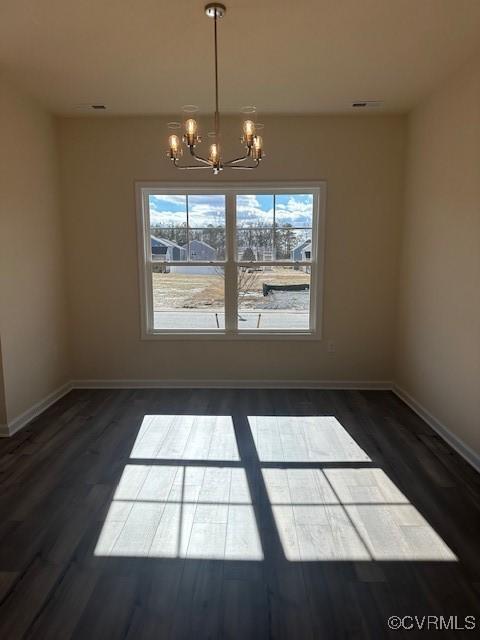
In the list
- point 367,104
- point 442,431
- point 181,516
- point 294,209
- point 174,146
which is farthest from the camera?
point 294,209

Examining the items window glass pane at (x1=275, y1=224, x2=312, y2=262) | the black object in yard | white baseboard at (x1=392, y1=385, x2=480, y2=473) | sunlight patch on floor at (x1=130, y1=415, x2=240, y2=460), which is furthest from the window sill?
white baseboard at (x1=392, y1=385, x2=480, y2=473)

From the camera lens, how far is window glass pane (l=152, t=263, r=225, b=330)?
186 inches

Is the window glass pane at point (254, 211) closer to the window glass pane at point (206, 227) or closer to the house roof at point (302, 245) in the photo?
the window glass pane at point (206, 227)

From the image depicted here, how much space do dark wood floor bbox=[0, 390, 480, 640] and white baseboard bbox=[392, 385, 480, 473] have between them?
8 centimetres

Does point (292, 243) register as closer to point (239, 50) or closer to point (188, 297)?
point (188, 297)

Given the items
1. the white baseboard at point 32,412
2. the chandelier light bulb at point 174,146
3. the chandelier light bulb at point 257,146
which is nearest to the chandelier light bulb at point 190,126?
the chandelier light bulb at point 174,146

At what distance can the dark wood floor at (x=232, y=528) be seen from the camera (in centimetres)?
182

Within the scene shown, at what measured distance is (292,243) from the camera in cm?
465

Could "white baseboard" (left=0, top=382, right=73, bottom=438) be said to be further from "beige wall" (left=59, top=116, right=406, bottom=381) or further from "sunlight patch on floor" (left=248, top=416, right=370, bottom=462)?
"sunlight patch on floor" (left=248, top=416, right=370, bottom=462)

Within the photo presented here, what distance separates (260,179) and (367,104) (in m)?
1.23

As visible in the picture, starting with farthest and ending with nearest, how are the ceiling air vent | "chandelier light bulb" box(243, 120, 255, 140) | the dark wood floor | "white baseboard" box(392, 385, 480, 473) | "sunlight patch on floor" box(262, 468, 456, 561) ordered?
the ceiling air vent < "white baseboard" box(392, 385, 480, 473) < "chandelier light bulb" box(243, 120, 255, 140) < "sunlight patch on floor" box(262, 468, 456, 561) < the dark wood floor

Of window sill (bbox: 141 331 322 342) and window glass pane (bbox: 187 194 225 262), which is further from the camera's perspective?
window sill (bbox: 141 331 322 342)

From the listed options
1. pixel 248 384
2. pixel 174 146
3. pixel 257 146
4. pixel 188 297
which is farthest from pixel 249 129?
pixel 248 384

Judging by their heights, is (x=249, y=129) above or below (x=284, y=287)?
above
